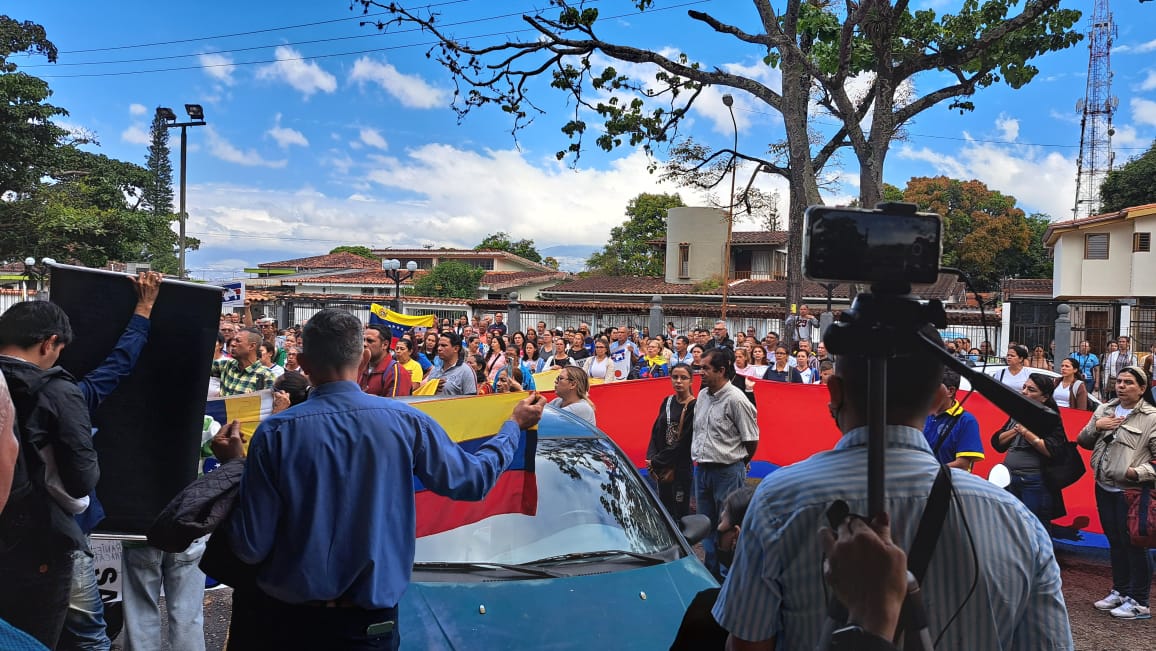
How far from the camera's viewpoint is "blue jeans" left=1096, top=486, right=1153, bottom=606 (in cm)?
584

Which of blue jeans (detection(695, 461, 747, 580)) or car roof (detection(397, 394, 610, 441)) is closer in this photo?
car roof (detection(397, 394, 610, 441))

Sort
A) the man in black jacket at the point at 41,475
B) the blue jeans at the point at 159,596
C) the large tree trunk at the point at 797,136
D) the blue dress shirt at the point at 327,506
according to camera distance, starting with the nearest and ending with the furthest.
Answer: the blue dress shirt at the point at 327,506
the man in black jacket at the point at 41,475
the blue jeans at the point at 159,596
the large tree trunk at the point at 797,136

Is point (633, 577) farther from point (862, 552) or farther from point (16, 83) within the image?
point (16, 83)

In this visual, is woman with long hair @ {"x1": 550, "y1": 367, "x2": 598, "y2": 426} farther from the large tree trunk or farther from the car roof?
the large tree trunk

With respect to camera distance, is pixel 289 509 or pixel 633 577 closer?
pixel 289 509

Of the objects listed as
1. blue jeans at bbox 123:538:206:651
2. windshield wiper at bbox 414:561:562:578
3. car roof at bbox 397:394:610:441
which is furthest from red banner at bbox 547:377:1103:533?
windshield wiper at bbox 414:561:562:578

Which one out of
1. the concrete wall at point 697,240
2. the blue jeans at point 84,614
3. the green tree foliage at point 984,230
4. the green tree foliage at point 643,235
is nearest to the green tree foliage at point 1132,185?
the green tree foliage at point 984,230

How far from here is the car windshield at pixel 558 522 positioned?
12.5ft

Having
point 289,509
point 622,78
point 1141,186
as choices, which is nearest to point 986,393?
point 289,509

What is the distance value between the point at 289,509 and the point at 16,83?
31199mm

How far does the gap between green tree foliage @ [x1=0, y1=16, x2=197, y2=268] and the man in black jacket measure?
29.6m

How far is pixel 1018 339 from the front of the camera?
2683 cm

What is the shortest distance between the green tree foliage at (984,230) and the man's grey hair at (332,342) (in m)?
49.0

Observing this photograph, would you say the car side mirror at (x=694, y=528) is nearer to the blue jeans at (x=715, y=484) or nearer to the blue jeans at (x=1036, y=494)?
the blue jeans at (x=715, y=484)
